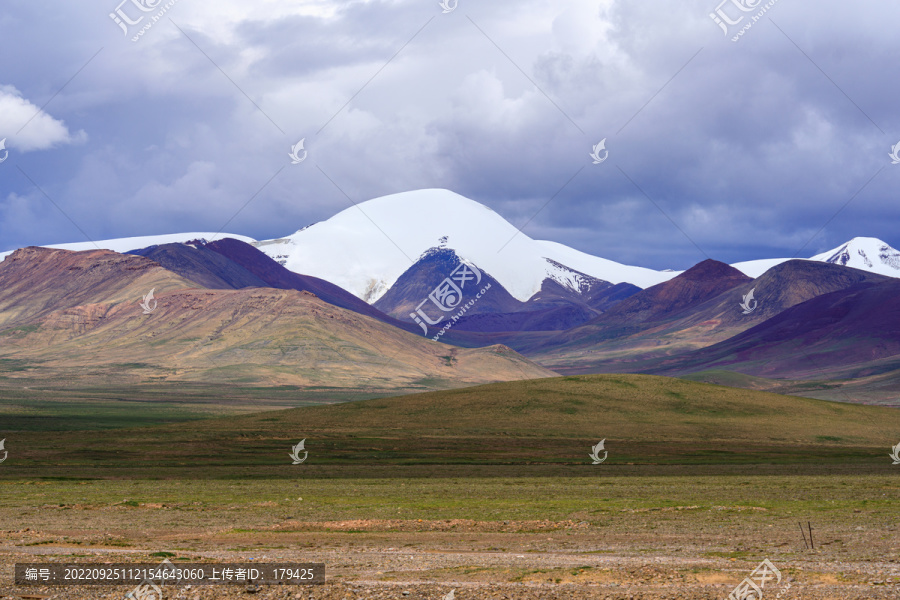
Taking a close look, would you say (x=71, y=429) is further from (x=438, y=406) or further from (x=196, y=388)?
(x=196, y=388)

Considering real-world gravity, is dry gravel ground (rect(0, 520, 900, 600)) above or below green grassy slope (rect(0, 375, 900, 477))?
below

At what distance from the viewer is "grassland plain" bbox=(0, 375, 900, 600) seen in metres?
23.1

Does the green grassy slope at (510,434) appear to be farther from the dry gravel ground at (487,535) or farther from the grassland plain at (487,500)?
the dry gravel ground at (487,535)

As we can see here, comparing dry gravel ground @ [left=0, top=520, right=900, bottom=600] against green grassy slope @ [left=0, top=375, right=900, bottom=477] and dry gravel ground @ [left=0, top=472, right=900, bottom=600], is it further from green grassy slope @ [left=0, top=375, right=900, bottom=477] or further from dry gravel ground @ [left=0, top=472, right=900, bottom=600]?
green grassy slope @ [left=0, top=375, right=900, bottom=477]

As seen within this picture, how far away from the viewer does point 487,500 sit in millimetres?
45875

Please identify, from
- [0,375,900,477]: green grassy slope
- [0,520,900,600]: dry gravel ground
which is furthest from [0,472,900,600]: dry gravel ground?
[0,375,900,477]: green grassy slope

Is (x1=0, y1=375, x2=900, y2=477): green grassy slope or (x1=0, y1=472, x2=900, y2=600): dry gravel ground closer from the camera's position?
(x1=0, y1=472, x2=900, y2=600): dry gravel ground

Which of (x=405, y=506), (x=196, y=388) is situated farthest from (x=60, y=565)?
(x=196, y=388)

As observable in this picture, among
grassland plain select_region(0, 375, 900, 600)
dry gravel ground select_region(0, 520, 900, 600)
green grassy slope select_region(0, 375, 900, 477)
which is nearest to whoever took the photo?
dry gravel ground select_region(0, 520, 900, 600)

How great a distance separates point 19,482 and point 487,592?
51426 mm

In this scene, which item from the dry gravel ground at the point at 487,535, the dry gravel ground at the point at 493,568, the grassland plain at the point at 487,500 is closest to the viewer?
the dry gravel ground at the point at 493,568

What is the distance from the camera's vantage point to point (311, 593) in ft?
66.4

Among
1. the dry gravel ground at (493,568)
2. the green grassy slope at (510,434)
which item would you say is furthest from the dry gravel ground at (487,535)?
the green grassy slope at (510,434)

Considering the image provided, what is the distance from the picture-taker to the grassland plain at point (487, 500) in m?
23.1
